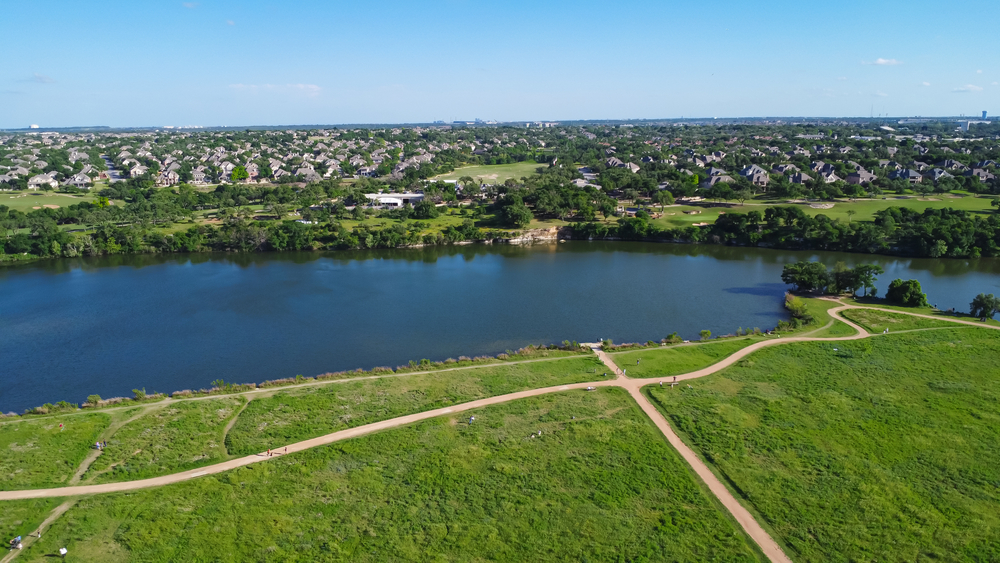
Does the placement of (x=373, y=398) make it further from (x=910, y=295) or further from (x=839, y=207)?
(x=839, y=207)

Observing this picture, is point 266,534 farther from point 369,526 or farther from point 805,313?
point 805,313

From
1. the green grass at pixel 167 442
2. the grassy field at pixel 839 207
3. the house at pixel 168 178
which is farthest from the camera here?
the house at pixel 168 178

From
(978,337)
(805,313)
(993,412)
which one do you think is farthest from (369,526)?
(978,337)

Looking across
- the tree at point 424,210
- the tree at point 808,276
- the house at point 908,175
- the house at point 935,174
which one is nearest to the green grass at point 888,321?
the tree at point 808,276

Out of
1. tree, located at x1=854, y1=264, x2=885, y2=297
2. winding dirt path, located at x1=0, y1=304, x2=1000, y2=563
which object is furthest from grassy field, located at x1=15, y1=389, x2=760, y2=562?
tree, located at x1=854, y1=264, x2=885, y2=297

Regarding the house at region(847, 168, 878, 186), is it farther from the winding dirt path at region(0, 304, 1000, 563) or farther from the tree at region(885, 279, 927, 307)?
the winding dirt path at region(0, 304, 1000, 563)

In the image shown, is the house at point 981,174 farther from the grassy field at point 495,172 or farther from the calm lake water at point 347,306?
the grassy field at point 495,172
